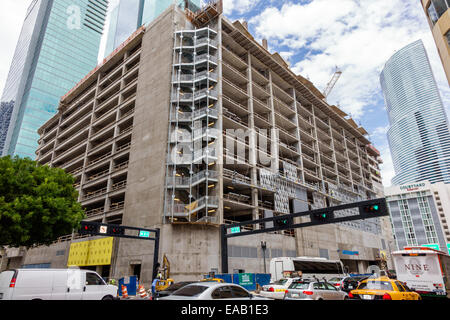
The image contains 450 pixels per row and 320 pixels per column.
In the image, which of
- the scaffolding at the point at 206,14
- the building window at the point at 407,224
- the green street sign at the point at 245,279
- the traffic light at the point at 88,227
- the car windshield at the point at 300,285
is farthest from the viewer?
the building window at the point at 407,224

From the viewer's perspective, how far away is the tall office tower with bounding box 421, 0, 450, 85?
18672 mm

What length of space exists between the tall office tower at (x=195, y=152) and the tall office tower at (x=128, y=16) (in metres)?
86.3

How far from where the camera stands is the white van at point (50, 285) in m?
11.0

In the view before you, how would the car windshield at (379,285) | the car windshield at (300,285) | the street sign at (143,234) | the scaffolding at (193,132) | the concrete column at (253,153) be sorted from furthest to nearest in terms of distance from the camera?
the concrete column at (253,153), the scaffolding at (193,132), the street sign at (143,234), the car windshield at (300,285), the car windshield at (379,285)

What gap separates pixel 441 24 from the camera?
62.6 feet

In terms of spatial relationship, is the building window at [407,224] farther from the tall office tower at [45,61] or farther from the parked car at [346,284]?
the tall office tower at [45,61]

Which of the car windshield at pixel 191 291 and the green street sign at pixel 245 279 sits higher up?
the car windshield at pixel 191 291

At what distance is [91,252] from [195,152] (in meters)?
20.1

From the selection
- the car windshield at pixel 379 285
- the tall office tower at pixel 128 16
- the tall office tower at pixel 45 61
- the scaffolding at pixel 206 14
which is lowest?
the car windshield at pixel 379 285

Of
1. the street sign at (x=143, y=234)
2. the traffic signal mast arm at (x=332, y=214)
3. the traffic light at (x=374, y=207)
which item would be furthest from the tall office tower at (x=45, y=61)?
the traffic light at (x=374, y=207)

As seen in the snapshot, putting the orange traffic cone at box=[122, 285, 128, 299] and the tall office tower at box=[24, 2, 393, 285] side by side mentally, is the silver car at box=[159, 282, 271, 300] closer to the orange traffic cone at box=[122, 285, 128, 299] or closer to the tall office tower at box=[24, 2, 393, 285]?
the orange traffic cone at box=[122, 285, 128, 299]

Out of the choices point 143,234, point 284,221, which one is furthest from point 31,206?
point 284,221

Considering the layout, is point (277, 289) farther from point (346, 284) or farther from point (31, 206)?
point (31, 206)
